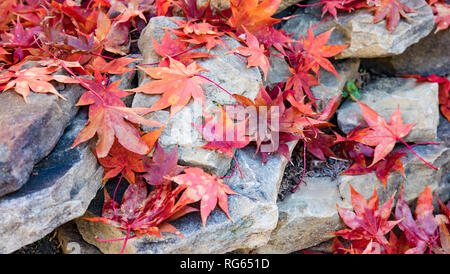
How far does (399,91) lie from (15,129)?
182 cm

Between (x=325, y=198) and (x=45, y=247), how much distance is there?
125 cm

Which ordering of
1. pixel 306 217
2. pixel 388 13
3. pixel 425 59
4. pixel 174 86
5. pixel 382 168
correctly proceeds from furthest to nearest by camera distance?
pixel 425 59 < pixel 388 13 < pixel 382 168 < pixel 306 217 < pixel 174 86

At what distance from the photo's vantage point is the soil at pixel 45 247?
1.59 meters

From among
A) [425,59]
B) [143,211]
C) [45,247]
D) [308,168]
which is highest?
[425,59]

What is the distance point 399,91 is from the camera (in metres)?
2.01

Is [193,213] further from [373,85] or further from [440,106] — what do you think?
[440,106]

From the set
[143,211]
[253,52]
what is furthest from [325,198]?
[143,211]

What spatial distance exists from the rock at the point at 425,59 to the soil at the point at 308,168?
2.39 ft

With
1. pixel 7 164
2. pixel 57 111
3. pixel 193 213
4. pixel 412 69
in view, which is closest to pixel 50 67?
pixel 57 111

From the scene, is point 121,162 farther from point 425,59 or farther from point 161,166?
point 425,59

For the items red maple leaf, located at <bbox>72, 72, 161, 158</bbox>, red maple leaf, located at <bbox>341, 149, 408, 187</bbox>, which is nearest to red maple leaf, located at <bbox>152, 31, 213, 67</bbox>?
red maple leaf, located at <bbox>72, 72, 161, 158</bbox>

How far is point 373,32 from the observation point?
188cm

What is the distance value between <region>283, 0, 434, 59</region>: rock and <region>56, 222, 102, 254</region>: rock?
148cm
